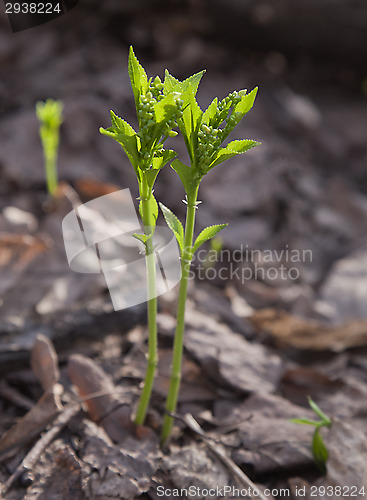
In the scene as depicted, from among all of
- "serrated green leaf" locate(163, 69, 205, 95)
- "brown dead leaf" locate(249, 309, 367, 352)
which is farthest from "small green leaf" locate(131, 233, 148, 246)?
"brown dead leaf" locate(249, 309, 367, 352)

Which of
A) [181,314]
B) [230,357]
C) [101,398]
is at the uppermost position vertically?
[181,314]

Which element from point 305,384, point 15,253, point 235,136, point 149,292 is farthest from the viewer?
point 235,136

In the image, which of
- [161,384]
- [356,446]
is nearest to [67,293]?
[161,384]

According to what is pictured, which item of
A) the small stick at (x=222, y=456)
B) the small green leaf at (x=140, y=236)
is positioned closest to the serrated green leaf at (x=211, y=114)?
the small green leaf at (x=140, y=236)

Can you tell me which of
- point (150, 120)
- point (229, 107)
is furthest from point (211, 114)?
point (150, 120)

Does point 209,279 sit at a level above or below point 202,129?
below

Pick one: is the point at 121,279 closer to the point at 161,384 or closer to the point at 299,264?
the point at 161,384

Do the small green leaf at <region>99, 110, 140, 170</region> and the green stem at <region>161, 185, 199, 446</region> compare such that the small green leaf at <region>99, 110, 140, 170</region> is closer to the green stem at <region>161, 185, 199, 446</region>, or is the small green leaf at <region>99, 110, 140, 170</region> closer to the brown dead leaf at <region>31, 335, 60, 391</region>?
the green stem at <region>161, 185, 199, 446</region>

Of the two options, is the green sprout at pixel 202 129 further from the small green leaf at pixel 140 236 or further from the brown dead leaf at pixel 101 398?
the brown dead leaf at pixel 101 398

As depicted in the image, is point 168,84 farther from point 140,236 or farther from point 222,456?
point 222,456
